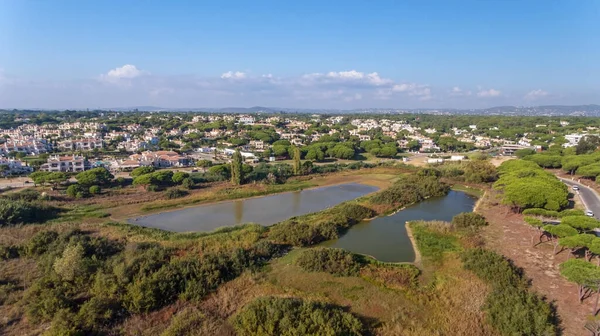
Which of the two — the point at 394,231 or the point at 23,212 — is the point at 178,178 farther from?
the point at 394,231

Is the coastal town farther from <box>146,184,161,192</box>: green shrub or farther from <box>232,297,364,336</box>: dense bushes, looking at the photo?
<box>232,297,364,336</box>: dense bushes

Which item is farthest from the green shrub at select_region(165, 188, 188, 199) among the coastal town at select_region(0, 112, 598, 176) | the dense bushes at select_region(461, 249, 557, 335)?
the dense bushes at select_region(461, 249, 557, 335)

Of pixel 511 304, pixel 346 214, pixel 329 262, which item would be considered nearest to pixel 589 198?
pixel 346 214

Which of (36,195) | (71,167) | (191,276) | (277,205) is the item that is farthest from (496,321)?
(71,167)

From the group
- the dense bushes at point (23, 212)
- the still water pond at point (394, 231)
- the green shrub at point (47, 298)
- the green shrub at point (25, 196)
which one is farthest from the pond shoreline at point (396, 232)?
the green shrub at point (25, 196)

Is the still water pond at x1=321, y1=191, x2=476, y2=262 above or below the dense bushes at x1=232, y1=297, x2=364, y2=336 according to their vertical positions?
below

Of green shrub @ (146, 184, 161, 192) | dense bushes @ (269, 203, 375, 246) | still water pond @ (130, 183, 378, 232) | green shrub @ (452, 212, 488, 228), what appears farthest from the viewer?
green shrub @ (146, 184, 161, 192)

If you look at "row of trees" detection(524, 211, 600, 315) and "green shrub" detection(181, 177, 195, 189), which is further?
"green shrub" detection(181, 177, 195, 189)

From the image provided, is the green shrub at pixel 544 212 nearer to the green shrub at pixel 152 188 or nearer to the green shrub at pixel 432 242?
the green shrub at pixel 432 242
